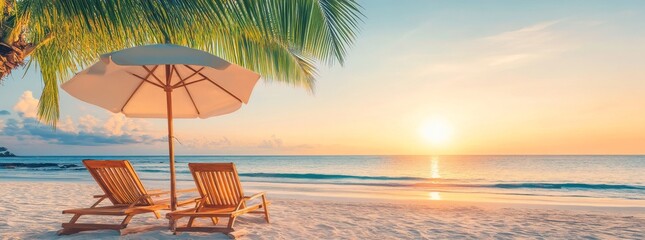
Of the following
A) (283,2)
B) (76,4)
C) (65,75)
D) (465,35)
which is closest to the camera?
(76,4)

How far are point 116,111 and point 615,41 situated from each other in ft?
40.8

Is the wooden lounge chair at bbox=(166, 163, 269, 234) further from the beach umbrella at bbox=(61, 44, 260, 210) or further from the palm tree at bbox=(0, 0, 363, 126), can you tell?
the palm tree at bbox=(0, 0, 363, 126)

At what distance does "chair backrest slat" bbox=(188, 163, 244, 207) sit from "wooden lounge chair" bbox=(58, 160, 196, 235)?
0.47m

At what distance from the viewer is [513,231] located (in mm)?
5719

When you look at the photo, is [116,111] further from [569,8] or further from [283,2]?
[569,8]

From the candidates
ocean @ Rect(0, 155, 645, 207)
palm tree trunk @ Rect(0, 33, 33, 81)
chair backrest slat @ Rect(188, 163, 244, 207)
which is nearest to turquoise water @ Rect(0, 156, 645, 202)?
ocean @ Rect(0, 155, 645, 207)

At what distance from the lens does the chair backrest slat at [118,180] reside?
4793mm

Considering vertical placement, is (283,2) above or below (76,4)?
above

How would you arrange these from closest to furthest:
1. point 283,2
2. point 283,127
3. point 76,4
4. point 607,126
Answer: point 76,4
point 283,2
point 607,126
point 283,127

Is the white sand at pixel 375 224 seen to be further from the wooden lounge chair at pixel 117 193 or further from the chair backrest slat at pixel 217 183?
the chair backrest slat at pixel 217 183

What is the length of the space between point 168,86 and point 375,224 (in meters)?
3.12

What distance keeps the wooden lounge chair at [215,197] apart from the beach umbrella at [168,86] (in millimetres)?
254

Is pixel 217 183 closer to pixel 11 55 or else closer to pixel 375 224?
pixel 375 224

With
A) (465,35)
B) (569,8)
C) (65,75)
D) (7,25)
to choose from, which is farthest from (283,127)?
(7,25)
